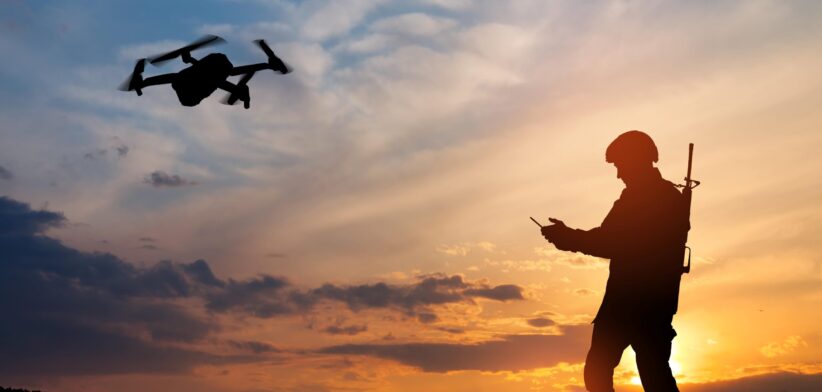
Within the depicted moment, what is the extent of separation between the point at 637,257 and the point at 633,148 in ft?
4.63

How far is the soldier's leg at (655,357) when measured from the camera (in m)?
9.91

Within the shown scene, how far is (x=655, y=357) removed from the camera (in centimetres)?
1004

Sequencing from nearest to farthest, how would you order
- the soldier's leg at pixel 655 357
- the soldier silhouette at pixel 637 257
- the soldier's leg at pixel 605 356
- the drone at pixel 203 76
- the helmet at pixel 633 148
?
the soldier's leg at pixel 655 357 → the soldier silhouette at pixel 637 257 → the soldier's leg at pixel 605 356 → the helmet at pixel 633 148 → the drone at pixel 203 76

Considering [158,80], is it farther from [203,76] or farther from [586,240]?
[586,240]

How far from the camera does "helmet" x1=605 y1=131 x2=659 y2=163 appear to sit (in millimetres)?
10531

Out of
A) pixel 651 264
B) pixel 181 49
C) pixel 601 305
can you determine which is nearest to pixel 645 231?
pixel 651 264

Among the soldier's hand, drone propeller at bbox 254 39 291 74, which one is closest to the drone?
drone propeller at bbox 254 39 291 74

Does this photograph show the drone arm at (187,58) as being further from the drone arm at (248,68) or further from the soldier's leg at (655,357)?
the soldier's leg at (655,357)

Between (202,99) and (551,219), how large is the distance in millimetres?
20174

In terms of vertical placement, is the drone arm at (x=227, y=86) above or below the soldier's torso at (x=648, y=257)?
above

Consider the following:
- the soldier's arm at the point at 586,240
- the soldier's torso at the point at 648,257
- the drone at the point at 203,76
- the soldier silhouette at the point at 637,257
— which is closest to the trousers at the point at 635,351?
the soldier silhouette at the point at 637,257

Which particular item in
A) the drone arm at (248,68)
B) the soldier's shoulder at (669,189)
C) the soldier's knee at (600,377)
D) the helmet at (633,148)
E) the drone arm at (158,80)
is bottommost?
the soldier's knee at (600,377)

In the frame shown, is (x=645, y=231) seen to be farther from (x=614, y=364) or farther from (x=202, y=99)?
(x=202, y=99)

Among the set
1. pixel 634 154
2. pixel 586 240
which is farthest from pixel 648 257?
pixel 634 154
